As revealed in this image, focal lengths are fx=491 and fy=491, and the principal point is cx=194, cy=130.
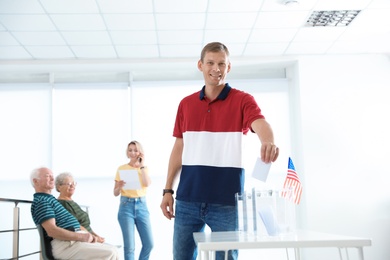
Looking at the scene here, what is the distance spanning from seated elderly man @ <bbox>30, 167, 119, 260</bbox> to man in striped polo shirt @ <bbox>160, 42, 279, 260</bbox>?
1430 millimetres

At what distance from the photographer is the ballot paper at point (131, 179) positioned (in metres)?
4.55

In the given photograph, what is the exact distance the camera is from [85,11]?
183 inches

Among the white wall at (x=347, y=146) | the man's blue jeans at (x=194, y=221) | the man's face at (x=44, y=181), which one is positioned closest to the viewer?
the man's blue jeans at (x=194, y=221)

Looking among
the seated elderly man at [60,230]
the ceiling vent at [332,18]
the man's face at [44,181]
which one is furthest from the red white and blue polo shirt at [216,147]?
the ceiling vent at [332,18]

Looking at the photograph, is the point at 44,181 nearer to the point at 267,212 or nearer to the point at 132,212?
the point at 132,212

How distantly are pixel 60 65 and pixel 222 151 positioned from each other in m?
4.70

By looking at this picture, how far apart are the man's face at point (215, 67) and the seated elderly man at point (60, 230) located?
67.6 inches

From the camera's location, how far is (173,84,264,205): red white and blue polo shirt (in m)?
1.78

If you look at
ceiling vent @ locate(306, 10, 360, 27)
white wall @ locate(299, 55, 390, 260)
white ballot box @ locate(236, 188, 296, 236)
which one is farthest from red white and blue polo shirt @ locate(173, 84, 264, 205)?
white wall @ locate(299, 55, 390, 260)

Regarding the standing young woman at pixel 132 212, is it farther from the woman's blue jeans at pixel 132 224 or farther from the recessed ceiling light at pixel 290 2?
Result: the recessed ceiling light at pixel 290 2

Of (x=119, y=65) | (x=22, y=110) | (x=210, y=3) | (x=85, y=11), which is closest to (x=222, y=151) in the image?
(x=210, y=3)

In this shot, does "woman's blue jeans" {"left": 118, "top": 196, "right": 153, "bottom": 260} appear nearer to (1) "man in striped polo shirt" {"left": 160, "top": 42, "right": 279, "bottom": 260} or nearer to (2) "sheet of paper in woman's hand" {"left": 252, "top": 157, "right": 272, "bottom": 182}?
(1) "man in striped polo shirt" {"left": 160, "top": 42, "right": 279, "bottom": 260}

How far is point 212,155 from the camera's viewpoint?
5.96 feet

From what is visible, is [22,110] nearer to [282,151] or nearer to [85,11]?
[85,11]
